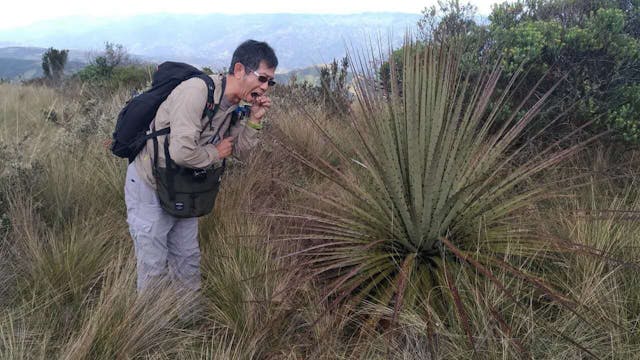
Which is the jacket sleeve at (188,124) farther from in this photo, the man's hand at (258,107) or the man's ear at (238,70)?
the man's hand at (258,107)

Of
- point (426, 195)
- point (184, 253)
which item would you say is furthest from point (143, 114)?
point (426, 195)

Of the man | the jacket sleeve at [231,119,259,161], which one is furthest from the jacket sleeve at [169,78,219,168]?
the jacket sleeve at [231,119,259,161]

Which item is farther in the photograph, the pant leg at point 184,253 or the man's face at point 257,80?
the pant leg at point 184,253

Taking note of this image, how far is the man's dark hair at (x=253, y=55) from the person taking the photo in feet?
7.48

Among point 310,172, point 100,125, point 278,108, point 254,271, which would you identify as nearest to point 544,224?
point 254,271

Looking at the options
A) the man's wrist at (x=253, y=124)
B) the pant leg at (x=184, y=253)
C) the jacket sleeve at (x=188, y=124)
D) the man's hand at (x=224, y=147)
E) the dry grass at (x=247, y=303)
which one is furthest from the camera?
the pant leg at (x=184, y=253)

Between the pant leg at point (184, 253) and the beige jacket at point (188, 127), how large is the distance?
389 mm

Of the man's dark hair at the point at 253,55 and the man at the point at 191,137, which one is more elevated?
the man's dark hair at the point at 253,55

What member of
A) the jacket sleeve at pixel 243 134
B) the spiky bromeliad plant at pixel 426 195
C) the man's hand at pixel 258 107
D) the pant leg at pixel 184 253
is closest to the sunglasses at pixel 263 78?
the man's hand at pixel 258 107

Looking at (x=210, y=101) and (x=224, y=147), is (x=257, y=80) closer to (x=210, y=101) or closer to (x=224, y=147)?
(x=210, y=101)

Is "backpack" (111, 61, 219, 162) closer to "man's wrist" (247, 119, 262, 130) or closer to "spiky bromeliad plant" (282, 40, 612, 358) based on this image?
"man's wrist" (247, 119, 262, 130)

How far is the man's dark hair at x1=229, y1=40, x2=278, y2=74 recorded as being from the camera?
2.28m

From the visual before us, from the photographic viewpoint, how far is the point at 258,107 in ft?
8.20

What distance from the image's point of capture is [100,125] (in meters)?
5.06
